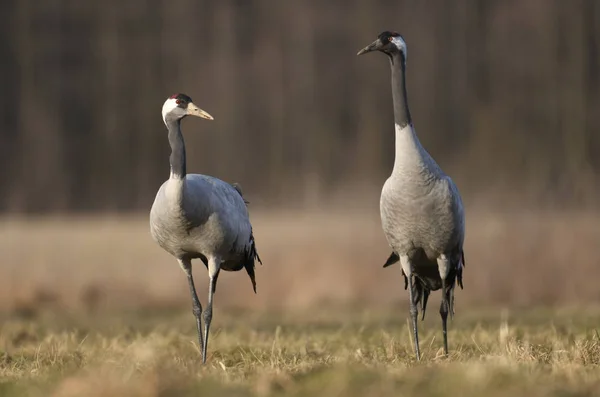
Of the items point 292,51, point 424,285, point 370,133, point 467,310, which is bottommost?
point 467,310

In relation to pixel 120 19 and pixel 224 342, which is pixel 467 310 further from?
pixel 120 19

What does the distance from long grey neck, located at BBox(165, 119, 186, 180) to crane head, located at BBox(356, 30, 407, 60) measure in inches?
55.9

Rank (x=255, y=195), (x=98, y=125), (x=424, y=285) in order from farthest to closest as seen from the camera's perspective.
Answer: (x=98, y=125)
(x=255, y=195)
(x=424, y=285)

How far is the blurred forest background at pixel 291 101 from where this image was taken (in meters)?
21.2

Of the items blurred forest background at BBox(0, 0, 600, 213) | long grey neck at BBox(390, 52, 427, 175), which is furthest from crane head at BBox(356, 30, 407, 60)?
blurred forest background at BBox(0, 0, 600, 213)

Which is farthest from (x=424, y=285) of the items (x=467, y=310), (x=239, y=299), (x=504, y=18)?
(x=504, y=18)

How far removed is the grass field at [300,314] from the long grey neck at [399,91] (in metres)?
1.53

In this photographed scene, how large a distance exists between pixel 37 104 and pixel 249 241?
14642 mm

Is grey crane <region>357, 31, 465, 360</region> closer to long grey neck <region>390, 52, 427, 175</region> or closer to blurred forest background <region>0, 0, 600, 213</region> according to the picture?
long grey neck <region>390, 52, 427, 175</region>

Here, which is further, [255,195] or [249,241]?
[255,195]

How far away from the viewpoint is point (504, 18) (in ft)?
71.6

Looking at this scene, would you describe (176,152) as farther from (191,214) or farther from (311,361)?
(311,361)

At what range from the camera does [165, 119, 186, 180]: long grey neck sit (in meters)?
7.81

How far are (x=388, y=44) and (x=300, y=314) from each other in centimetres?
610
